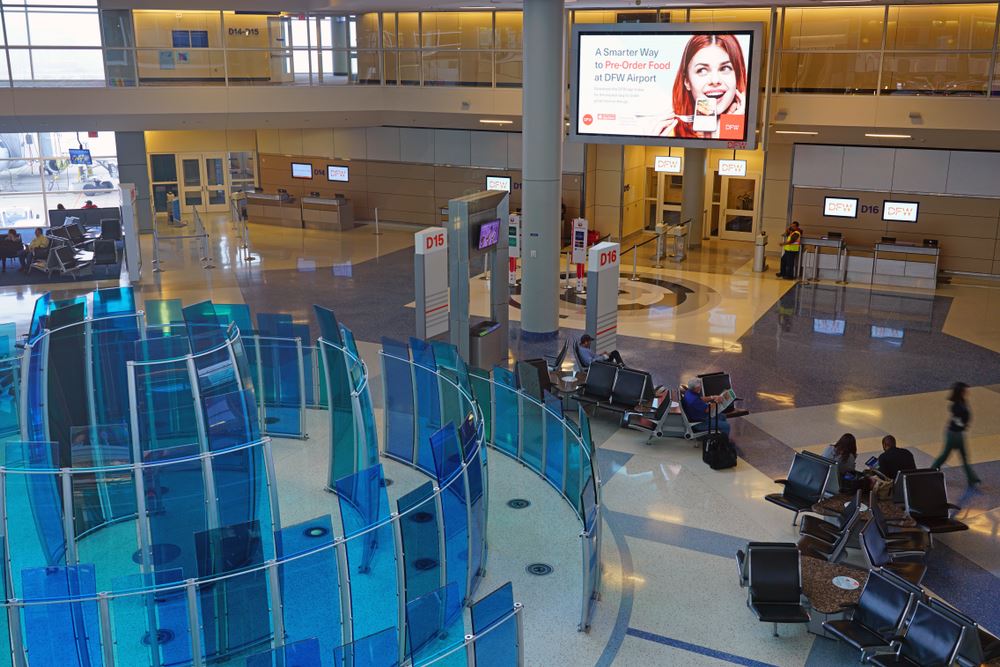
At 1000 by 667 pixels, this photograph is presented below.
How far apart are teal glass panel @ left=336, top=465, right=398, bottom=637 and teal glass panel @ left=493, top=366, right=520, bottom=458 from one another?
2660 millimetres

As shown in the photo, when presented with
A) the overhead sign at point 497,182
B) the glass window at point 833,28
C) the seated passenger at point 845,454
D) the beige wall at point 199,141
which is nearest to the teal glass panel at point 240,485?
the seated passenger at point 845,454

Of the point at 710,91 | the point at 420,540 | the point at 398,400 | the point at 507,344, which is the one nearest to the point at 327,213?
the point at 507,344

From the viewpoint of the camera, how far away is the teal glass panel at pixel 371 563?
7.83 metres

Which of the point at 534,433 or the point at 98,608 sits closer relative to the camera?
the point at 98,608

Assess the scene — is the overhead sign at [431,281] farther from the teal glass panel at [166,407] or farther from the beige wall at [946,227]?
the beige wall at [946,227]

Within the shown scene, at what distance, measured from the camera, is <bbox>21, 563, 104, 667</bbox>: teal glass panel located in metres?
6.18

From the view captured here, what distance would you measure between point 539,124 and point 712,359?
4805mm

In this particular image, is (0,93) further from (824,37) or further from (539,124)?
(824,37)

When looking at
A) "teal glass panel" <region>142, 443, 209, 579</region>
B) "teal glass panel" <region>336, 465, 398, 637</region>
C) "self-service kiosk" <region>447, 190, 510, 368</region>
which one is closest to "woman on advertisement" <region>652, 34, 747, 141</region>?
"self-service kiosk" <region>447, 190, 510, 368</region>

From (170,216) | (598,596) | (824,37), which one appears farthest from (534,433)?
(170,216)

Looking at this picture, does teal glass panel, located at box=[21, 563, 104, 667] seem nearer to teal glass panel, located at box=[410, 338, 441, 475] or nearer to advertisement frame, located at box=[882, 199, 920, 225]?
teal glass panel, located at box=[410, 338, 441, 475]

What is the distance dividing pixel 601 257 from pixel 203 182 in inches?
780

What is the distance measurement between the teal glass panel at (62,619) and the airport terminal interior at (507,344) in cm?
3

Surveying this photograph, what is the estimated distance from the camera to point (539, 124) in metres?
16.1
